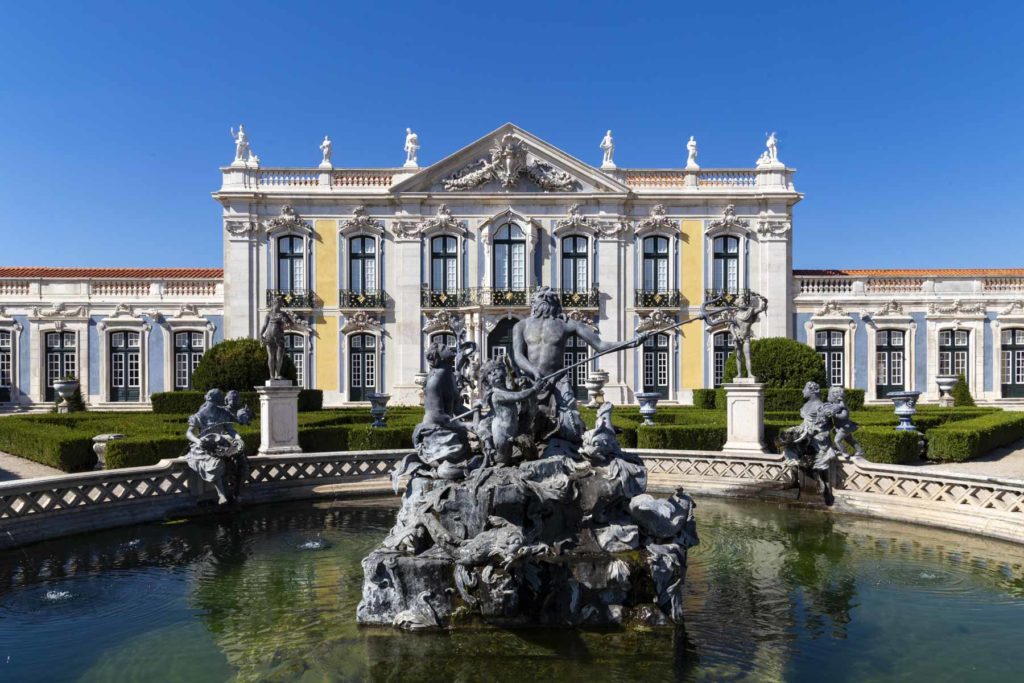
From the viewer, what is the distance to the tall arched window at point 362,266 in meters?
27.6

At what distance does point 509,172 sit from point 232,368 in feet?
40.8

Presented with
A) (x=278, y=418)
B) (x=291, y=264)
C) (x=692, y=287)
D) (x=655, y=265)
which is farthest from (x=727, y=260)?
(x=278, y=418)

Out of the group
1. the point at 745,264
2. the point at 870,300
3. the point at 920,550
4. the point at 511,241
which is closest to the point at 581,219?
the point at 511,241

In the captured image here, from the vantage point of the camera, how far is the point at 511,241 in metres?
27.5

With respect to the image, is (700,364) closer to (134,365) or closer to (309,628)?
(134,365)

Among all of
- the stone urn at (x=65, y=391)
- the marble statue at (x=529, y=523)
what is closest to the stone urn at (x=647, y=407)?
the marble statue at (x=529, y=523)

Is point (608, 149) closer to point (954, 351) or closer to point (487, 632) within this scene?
point (954, 351)

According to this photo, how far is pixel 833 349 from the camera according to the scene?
2730 cm

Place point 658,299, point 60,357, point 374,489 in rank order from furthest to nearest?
point 658,299 < point 60,357 < point 374,489

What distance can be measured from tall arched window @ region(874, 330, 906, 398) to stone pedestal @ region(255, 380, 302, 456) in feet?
75.3

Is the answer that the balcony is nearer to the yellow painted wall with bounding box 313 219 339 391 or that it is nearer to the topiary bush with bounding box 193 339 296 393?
the yellow painted wall with bounding box 313 219 339 391

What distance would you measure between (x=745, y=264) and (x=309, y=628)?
82.0ft

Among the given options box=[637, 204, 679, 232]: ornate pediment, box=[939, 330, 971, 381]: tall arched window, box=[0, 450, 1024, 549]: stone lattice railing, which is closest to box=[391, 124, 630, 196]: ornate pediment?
box=[637, 204, 679, 232]: ornate pediment

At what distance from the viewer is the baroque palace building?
26781 mm
